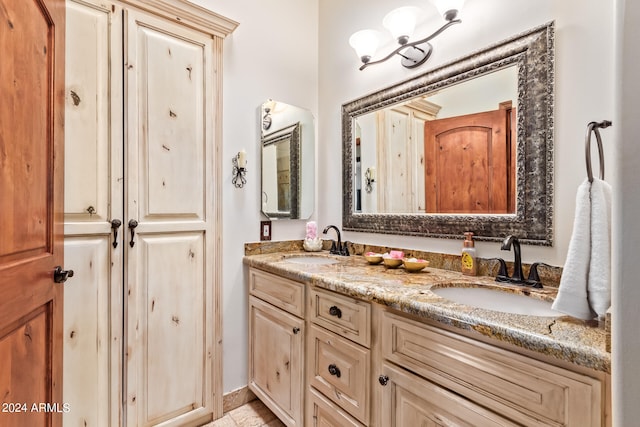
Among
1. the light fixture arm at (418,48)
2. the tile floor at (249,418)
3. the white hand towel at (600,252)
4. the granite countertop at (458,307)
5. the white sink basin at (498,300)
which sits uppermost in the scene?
the light fixture arm at (418,48)

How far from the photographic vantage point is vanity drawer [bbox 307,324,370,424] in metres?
1.05

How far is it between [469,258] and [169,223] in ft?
4.73

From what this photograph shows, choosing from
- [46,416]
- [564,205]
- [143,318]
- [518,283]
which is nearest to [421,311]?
[518,283]

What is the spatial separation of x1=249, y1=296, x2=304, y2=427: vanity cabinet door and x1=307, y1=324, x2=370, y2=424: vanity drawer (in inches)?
3.6

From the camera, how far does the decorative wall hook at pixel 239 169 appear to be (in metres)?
1.69

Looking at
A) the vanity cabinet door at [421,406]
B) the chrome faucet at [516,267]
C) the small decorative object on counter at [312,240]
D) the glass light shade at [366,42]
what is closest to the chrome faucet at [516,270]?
the chrome faucet at [516,267]

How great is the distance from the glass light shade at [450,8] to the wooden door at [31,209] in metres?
1.44

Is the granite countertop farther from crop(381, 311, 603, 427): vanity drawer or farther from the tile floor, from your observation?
the tile floor

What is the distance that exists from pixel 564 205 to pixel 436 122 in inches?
25.4

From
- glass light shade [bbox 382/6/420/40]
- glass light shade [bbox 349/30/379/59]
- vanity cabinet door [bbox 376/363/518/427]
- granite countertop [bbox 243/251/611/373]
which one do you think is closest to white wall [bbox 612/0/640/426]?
granite countertop [bbox 243/251/611/373]

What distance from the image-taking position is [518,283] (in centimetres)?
109

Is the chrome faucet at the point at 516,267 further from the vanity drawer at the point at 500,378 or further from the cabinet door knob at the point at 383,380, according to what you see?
the cabinet door knob at the point at 383,380

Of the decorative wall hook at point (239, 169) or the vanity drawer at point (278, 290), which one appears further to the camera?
the decorative wall hook at point (239, 169)

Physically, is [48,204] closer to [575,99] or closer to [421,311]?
[421,311]
